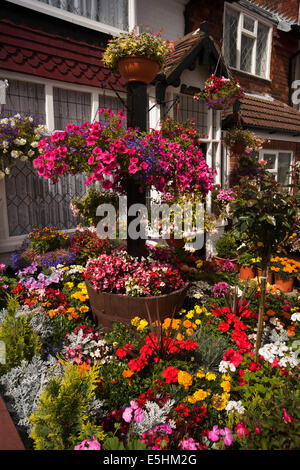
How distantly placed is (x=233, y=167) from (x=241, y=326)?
581 cm

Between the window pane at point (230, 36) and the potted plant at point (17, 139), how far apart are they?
6.49 meters

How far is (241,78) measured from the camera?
902 centimetres

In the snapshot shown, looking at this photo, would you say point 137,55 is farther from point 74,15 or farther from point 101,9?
point 101,9

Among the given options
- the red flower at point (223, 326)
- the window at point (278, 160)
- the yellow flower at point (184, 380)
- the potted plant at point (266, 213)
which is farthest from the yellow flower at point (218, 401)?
the window at point (278, 160)

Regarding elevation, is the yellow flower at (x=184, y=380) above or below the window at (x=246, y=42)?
below

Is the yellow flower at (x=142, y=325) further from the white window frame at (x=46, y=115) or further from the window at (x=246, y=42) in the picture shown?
the window at (x=246, y=42)

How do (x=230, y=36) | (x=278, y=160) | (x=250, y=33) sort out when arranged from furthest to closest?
(x=278, y=160) → (x=250, y=33) → (x=230, y=36)

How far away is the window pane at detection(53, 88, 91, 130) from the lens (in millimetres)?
5215

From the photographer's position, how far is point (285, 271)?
17.0ft

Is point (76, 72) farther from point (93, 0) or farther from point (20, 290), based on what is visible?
point (20, 290)

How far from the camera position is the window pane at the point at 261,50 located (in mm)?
9680

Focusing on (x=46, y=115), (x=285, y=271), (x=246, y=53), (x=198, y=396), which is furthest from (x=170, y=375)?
(x=246, y=53)

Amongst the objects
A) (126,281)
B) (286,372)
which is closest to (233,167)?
(126,281)

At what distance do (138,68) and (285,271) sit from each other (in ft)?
12.4
